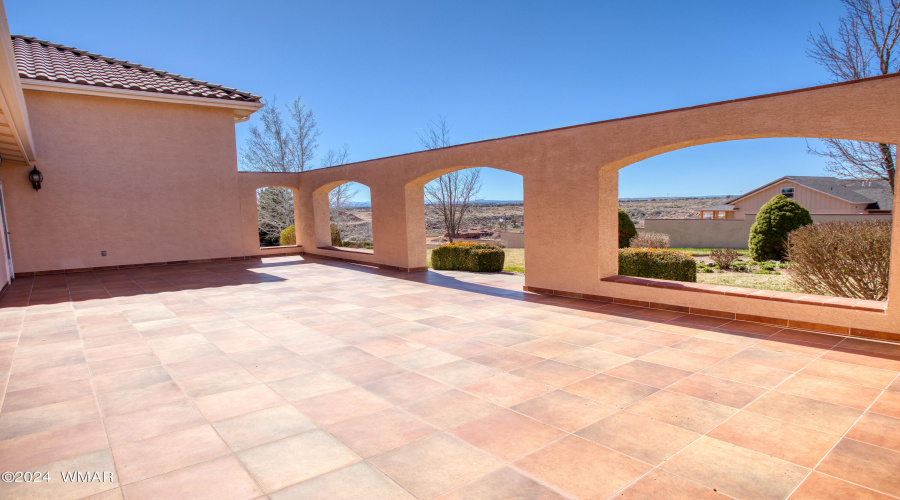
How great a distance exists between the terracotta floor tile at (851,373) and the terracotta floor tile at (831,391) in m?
0.11

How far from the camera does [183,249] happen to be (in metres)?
12.5

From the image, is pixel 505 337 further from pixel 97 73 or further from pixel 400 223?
pixel 97 73

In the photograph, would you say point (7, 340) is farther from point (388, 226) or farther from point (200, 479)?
point (388, 226)

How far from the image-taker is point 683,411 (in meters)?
3.21

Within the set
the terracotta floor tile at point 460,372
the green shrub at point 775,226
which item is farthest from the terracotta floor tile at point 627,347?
the green shrub at point 775,226

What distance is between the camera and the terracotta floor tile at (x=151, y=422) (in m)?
3.02

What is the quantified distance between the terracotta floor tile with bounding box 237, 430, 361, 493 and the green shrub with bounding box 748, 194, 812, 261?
52.8 ft

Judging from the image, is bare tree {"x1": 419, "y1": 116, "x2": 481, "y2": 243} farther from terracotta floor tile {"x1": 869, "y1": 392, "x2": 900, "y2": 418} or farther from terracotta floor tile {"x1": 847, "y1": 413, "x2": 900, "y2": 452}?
terracotta floor tile {"x1": 847, "y1": 413, "x2": 900, "y2": 452}

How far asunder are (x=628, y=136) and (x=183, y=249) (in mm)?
11690

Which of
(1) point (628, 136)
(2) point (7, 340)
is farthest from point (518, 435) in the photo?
(2) point (7, 340)

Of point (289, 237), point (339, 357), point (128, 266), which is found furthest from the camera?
point (289, 237)

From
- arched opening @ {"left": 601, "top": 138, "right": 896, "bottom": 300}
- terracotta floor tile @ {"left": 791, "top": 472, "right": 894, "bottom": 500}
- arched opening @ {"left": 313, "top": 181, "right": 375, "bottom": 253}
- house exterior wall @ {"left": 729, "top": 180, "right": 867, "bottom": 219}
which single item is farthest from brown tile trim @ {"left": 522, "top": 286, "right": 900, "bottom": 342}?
house exterior wall @ {"left": 729, "top": 180, "right": 867, "bottom": 219}

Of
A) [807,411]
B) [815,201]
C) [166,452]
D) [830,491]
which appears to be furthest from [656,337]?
[815,201]

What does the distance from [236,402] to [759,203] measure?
3658 centimetres
